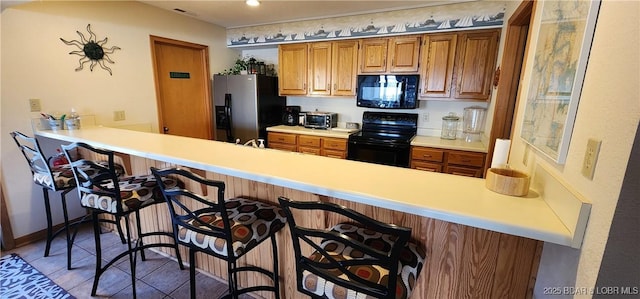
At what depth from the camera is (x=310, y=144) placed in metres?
3.70

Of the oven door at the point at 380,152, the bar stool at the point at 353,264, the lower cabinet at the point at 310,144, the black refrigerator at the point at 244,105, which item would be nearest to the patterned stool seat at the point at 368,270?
the bar stool at the point at 353,264

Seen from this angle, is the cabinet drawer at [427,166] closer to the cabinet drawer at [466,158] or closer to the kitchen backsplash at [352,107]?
the cabinet drawer at [466,158]

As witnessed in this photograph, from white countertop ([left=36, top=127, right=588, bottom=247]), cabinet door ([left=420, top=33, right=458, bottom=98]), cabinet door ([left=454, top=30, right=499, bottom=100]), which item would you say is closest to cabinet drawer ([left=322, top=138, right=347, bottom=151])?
cabinet door ([left=420, top=33, right=458, bottom=98])

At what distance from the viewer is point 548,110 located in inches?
43.8

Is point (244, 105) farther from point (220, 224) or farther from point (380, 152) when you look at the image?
point (220, 224)

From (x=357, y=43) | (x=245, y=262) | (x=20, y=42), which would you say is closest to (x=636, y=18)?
(x=245, y=262)

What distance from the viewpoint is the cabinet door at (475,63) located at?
2830mm

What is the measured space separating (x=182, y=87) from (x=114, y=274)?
8.22ft

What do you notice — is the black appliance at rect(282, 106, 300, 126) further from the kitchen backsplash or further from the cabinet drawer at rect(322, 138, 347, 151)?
the cabinet drawer at rect(322, 138, 347, 151)

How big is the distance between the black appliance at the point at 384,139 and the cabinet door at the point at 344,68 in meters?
0.48

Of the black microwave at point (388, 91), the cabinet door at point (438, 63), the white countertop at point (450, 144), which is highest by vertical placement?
the cabinet door at point (438, 63)

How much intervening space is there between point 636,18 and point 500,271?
3.13 feet

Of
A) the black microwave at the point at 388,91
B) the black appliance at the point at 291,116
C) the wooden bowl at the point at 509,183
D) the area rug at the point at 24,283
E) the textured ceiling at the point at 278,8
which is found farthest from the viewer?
the black appliance at the point at 291,116

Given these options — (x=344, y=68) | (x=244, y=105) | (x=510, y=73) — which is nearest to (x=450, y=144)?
(x=510, y=73)
